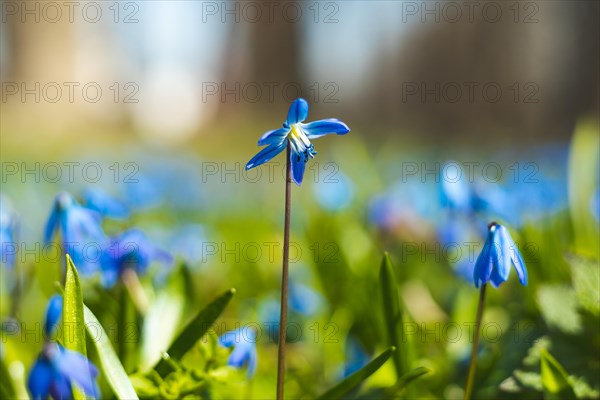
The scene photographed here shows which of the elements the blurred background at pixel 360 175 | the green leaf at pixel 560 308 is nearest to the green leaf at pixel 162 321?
the blurred background at pixel 360 175

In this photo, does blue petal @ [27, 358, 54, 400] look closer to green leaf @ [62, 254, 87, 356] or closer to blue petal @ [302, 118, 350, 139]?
green leaf @ [62, 254, 87, 356]

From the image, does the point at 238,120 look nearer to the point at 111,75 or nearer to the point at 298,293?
the point at 111,75

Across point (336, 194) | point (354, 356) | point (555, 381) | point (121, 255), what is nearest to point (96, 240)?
point (121, 255)

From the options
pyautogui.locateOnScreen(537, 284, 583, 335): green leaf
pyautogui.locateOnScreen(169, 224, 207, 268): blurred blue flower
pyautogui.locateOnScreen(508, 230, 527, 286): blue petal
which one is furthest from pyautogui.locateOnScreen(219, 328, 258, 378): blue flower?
pyautogui.locateOnScreen(169, 224, 207, 268): blurred blue flower

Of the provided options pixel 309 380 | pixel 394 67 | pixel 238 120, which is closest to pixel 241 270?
pixel 309 380

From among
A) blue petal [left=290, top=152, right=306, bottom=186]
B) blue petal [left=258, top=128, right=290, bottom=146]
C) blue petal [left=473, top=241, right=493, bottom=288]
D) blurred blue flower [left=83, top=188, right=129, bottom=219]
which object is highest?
blue petal [left=258, top=128, right=290, bottom=146]

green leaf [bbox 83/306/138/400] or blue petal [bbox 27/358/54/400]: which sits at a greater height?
blue petal [bbox 27/358/54/400]

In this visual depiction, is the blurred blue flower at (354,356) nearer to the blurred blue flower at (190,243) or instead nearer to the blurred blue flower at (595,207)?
the blurred blue flower at (190,243)
